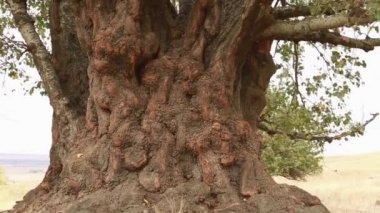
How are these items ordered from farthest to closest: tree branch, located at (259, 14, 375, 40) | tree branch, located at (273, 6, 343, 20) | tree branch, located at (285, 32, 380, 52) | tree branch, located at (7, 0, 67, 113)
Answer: tree branch, located at (273, 6, 343, 20) < tree branch, located at (7, 0, 67, 113) < tree branch, located at (285, 32, 380, 52) < tree branch, located at (259, 14, 375, 40)

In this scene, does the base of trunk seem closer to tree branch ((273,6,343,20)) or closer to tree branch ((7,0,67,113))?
tree branch ((7,0,67,113))

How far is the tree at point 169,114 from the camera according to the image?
18.9ft

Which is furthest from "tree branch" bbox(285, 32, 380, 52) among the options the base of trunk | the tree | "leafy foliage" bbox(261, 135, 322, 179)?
"leafy foliage" bbox(261, 135, 322, 179)

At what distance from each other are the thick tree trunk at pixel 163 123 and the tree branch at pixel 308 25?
0.19m

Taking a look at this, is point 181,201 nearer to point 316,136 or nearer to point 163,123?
point 163,123

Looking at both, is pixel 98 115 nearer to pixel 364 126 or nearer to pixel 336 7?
pixel 336 7

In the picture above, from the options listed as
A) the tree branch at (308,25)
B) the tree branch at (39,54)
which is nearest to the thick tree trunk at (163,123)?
the tree branch at (308,25)

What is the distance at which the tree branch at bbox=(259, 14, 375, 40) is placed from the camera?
18.8 ft

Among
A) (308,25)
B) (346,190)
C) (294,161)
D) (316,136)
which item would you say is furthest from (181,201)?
(294,161)

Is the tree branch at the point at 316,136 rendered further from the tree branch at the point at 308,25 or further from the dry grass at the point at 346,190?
the tree branch at the point at 308,25

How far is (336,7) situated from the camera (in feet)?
19.5

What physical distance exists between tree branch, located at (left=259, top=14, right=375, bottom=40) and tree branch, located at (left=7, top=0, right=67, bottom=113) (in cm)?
256

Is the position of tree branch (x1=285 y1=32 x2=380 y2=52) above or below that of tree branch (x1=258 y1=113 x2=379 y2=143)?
above

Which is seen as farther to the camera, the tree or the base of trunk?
the tree
